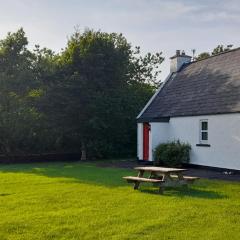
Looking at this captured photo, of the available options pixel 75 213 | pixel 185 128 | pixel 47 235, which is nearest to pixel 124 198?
pixel 75 213

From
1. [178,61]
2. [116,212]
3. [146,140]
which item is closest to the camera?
[116,212]

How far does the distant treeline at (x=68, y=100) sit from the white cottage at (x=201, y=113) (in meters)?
3.92

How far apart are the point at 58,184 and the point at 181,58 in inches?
667

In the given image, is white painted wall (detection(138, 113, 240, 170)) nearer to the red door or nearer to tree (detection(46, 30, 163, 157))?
the red door

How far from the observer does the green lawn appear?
8805mm

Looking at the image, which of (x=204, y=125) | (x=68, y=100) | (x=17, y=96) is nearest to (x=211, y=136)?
(x=204, y=125)

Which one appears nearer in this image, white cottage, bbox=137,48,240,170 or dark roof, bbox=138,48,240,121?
white cottage, bbox=137,48,240,170

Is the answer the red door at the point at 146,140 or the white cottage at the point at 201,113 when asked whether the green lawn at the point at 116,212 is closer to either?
the white cottage at the point at 201,113

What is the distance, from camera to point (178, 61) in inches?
1193

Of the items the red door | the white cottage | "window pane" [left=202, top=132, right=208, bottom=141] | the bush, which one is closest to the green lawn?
the white cottage

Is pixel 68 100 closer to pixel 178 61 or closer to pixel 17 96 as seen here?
pixel 17 96

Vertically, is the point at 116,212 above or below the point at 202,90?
below

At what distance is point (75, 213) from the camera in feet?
35.3

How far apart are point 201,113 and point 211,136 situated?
138 cm
